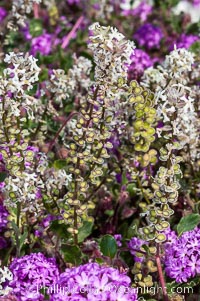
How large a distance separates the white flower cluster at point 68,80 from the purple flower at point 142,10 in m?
1.30

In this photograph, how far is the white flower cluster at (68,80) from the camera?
88.3 inches

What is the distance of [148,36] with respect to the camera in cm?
334

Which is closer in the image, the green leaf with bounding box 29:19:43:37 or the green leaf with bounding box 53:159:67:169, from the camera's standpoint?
the green leaf with bounding box 53:159:67:169

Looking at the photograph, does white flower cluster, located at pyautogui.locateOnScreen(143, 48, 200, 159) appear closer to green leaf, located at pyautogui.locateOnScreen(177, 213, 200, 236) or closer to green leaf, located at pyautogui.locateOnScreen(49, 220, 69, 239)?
green leaf, located at pyautogui.locateOnScreen(177, 213, 200, 236)

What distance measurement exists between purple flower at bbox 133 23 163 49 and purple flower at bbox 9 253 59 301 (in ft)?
5.81

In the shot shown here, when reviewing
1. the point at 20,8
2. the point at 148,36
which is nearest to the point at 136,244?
the point at 20,8

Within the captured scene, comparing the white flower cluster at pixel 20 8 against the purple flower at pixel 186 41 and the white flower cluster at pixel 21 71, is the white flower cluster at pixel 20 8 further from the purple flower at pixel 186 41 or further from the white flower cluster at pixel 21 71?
the purple flower at pixel 186 41

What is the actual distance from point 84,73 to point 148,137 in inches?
34.0

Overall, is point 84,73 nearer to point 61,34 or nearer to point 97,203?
point 97,203

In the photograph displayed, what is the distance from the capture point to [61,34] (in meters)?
3.51

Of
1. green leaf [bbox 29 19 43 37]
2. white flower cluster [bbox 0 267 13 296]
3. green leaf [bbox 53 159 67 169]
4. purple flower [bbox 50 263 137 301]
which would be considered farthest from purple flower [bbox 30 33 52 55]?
purple flower [bbox 50 263 137 301]

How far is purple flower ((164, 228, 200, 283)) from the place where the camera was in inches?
70.3

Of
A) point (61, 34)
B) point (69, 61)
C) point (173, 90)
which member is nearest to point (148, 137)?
point (173, 90)

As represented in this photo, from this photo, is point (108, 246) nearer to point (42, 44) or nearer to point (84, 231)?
point (84, 231)
